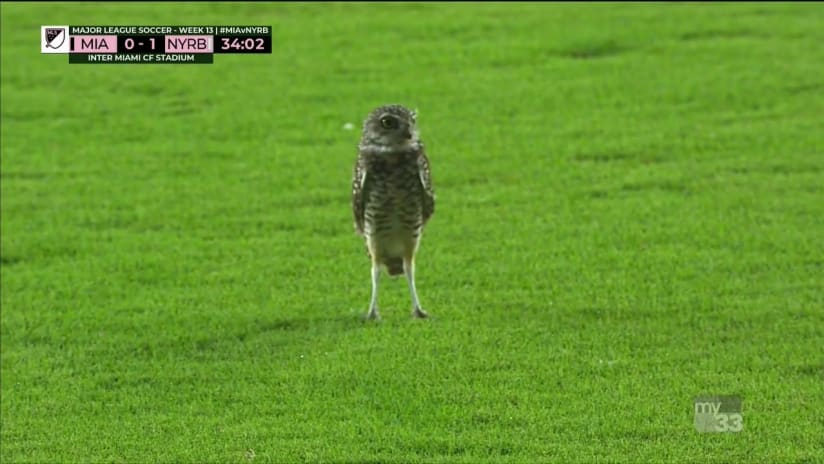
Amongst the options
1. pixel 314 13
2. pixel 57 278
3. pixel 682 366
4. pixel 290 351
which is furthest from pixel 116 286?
pixel 314 13

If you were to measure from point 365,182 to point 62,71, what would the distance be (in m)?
9.98

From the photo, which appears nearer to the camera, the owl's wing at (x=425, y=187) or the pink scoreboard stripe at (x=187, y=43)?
the owl's wing at (x=425, y=187)

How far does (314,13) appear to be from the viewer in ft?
75.5

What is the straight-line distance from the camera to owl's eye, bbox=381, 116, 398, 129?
11477mm

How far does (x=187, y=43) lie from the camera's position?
17.5 meters

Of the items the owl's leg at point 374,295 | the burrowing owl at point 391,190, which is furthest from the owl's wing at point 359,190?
the owl's leg at point 374,295

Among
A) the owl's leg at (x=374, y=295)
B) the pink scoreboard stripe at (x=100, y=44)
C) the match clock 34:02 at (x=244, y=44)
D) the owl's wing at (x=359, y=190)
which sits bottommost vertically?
the owl's leg at (x=374, y=295)

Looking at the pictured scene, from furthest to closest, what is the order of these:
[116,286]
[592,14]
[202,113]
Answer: [592,14]
[202,113]
[116,286]

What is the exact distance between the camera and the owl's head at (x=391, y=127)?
11500 mm

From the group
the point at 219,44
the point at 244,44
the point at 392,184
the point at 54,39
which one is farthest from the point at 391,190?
the point at 54,39

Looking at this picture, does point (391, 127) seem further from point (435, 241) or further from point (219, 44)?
point (219, 44)

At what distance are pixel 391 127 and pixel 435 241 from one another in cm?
297

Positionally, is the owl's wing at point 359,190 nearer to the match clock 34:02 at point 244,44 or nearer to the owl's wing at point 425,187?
the owl's wing at point 425,187

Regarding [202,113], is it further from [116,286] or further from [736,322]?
[736,322]
